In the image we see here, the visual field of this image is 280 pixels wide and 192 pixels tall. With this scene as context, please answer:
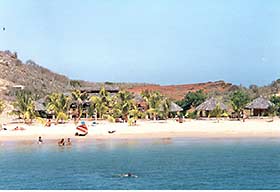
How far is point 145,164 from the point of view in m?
23.3

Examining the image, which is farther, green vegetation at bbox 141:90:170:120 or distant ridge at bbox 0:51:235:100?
distant ridge at bbox 0:51:235:100

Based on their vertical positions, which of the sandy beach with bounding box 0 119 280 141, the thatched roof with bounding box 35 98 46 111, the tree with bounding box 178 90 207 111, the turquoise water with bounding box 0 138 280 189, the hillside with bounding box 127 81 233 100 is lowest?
the turquoise water with bounding box 0 138 280 189

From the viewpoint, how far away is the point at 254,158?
25.2 m

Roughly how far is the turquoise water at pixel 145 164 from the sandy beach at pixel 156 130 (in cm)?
253

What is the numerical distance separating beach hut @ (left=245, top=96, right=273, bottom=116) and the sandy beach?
232 inches

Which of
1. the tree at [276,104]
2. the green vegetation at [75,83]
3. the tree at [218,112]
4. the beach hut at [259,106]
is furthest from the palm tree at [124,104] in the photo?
the green vegetation at [75,83]

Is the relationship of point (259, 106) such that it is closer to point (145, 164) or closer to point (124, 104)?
point (124, 104)

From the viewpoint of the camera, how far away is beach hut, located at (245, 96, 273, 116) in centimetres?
4641

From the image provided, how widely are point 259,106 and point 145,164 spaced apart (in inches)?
993

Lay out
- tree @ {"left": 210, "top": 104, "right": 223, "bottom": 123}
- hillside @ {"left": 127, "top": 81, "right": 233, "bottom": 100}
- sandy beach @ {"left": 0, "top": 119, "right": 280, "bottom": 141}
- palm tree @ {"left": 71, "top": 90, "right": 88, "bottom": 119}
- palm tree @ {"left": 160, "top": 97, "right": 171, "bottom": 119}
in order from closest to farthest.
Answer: sandy beach @ {"left": 0, "top": 119, "right": 280, "bottom": 141} < tree @ {"left": 210, "top": 104, "right": 223, "bottom": 123} < palm tree @ {"left": 71, "top": 90, "right": 88, "bottom": 119} < palm tree @ {"left": 160, "top": 97, "right": 171, "bottom": 119} < hillside @ {"left": 127, "top": 81, "right": 233, "bottom": 100}

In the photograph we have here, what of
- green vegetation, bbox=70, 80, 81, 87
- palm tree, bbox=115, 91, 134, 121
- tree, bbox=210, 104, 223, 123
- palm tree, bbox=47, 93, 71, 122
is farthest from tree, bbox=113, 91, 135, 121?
green vegetation, bbox=70, 80, 81, 87

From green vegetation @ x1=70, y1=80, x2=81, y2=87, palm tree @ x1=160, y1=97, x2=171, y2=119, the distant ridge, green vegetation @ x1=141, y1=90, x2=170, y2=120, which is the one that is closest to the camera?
green vegetation @ x1=141, y1=90, x2=170, y2=120

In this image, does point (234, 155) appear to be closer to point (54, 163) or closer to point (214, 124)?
point (54, 163)

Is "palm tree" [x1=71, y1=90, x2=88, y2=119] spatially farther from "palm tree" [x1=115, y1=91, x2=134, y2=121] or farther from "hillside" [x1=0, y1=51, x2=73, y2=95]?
"hillside" [x1=0, y1=51, x2=73, y2=95]
